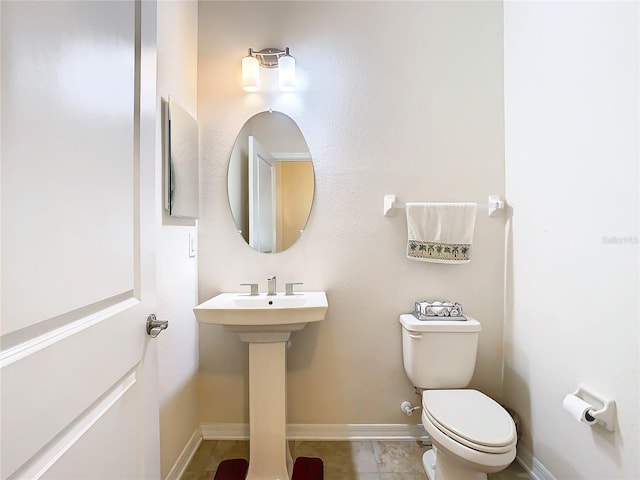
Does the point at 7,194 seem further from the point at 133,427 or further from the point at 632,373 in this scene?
the point at 632,373

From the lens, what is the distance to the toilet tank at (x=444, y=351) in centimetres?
166

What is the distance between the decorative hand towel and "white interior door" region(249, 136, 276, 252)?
763 millimetres

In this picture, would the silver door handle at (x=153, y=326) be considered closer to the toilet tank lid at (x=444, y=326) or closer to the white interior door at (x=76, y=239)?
the white interior door at (x=76, y=239)

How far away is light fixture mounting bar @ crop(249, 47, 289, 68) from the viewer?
184 centimetres

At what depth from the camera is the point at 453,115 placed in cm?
187

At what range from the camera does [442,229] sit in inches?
69.9

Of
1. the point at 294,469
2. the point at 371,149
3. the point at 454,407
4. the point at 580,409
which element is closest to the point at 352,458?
the point at 294,469

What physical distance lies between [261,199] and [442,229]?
3.32 feet

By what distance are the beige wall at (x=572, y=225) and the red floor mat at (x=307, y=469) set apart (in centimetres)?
104

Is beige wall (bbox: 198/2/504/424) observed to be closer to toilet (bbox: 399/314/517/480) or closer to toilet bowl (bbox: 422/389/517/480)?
toilet (bbox: 399/314/517/480)

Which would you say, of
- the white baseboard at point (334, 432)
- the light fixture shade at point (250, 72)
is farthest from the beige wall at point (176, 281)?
the light fixture shade at point (250, 72)

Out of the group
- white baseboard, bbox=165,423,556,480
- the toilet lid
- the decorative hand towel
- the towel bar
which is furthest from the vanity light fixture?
white baseboard, bbox=165,423,556,480

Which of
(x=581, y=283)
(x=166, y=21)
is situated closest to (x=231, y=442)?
(x=581, y=283)

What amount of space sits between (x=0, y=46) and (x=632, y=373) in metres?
1.78
